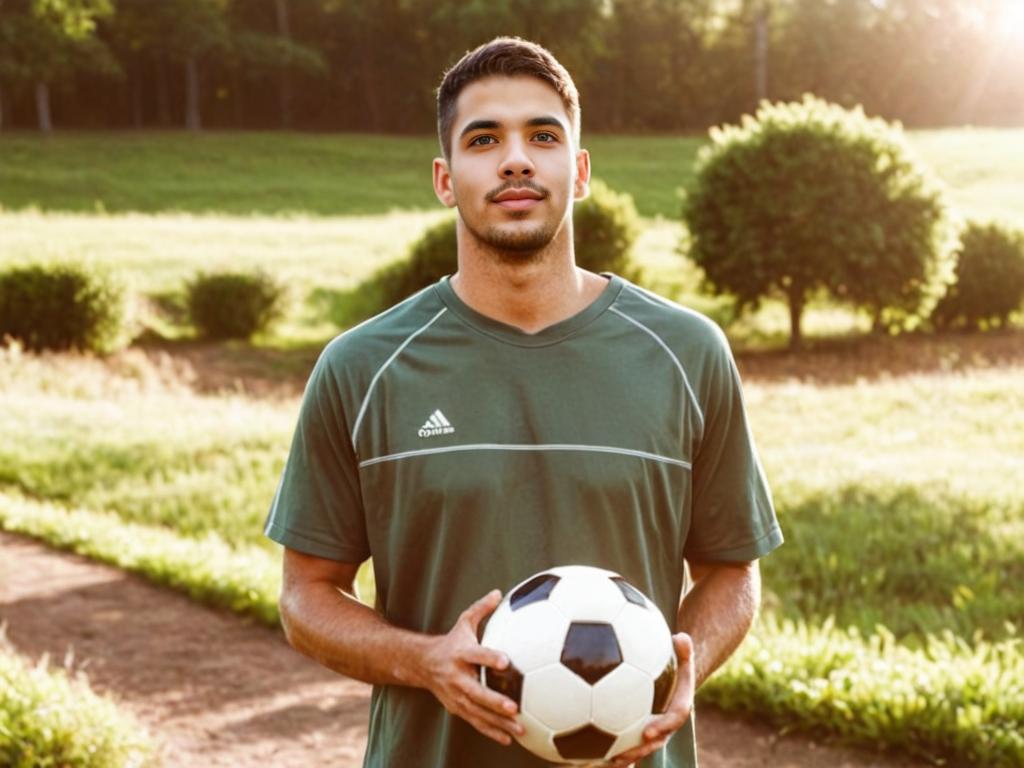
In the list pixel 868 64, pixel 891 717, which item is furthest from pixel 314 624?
pixel 868 64

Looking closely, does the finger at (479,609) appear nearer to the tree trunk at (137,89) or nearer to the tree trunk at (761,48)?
the tree trunk at (137,89)

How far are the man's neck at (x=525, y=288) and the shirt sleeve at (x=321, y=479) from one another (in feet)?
1.26

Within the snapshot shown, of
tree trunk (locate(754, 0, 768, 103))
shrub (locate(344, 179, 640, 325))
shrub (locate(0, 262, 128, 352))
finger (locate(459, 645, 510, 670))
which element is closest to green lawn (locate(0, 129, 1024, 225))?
tree trunk (locate(754, 0, 768, 103))

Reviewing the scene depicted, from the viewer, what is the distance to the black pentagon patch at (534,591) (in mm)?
2402

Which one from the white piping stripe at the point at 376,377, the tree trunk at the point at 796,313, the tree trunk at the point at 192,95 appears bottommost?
the tree trunk at the point at 796,313

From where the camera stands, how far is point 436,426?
8.54 ft

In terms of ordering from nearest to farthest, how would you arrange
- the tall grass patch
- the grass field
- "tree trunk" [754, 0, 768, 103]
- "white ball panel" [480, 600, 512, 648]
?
"white ball panel" [480, 600, 512, 648] < the tall grass patch < the grass field < "tree trunk" [754, 0, 768, 103]

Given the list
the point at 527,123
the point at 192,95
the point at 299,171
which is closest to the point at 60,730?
the point at 527,123

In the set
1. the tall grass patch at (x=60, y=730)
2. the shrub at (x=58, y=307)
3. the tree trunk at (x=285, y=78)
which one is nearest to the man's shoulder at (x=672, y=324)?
the tall grass patch at (x=60, y=730)

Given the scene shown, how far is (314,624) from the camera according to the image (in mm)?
2736

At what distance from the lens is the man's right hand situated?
228 centimetres

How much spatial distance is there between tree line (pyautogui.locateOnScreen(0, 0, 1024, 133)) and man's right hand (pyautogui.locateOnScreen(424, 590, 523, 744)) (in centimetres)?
6668

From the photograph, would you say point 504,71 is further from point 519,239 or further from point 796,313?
point 796,313

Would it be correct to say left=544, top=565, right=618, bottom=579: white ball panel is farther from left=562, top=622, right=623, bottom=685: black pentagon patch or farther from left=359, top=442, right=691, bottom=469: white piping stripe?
left=359, top=442, right=691, bottom=469: white piping stripe
